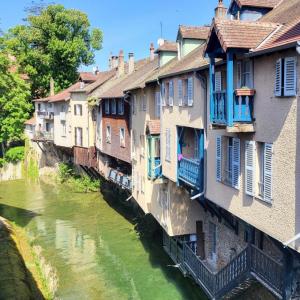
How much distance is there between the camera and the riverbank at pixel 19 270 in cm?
2158

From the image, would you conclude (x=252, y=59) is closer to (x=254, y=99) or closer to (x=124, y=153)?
(x=254, y=99)

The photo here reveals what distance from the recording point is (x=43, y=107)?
200 feet

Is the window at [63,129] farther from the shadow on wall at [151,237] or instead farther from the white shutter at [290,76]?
the white shutter at [290,76]

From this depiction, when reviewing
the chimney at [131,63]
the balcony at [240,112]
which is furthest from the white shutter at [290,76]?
the chimney at [131,63]

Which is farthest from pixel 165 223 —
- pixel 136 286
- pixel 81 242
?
pixel 81 242

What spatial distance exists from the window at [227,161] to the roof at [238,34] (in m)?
3.36

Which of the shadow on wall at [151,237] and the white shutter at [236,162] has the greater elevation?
the white shutter at [236,162]

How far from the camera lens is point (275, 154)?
39.1ft

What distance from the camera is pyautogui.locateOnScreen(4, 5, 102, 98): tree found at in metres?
61.1

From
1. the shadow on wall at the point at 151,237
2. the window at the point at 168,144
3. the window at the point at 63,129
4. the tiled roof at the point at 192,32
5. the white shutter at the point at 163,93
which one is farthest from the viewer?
the window at the point at 63,129

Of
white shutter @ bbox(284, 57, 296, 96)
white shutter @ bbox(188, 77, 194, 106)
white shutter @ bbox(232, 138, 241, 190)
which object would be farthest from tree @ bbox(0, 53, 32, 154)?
white shutter @ bbox(284, 57, 296, 96)

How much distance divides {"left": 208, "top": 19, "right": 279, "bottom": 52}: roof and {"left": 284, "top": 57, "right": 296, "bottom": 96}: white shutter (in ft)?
5.49

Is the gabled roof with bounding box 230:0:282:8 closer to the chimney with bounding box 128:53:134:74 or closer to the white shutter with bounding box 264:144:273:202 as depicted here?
the white shutter with bounding box 264:144:273:202

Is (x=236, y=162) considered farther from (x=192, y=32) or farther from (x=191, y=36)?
(x=192, y=32)
